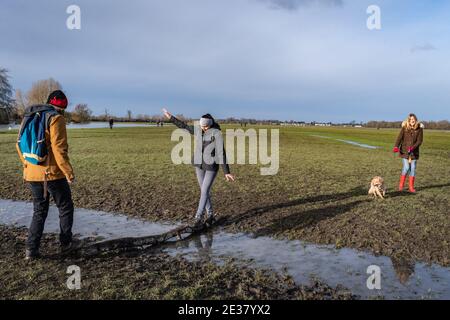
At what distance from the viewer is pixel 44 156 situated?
6129mm

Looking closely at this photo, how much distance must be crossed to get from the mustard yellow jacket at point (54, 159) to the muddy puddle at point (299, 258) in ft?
7.73

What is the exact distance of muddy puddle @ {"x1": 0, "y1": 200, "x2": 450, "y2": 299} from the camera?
5.78 metres

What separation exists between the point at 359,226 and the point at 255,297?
4.47 metres

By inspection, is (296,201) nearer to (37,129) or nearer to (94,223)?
(94,223)

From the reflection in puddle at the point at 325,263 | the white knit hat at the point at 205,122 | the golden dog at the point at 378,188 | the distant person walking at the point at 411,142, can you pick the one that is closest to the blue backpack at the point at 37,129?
the reflection in puddle at the point at 325,263

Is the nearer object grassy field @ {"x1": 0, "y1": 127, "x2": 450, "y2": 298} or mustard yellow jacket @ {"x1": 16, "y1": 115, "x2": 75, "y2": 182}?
mustard yellow jacket @ {"x1": 16, "y1": 115, "x2": 75, "y2": 182}

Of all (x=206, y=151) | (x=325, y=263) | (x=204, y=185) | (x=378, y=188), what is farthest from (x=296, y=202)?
(x=325, y=263)

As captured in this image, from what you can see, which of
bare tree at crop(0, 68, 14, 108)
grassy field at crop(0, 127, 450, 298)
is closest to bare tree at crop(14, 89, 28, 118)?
bare tree at crop(0, 68, 14, 108)

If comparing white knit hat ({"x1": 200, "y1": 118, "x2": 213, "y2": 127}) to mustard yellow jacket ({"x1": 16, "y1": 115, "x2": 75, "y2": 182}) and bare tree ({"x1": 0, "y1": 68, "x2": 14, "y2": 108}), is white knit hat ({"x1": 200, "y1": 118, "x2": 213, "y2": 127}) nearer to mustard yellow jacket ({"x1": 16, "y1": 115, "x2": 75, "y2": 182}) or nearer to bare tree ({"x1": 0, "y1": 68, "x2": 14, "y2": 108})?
mustard yellow jacket ({"x1": 16, "y1": 115, "x2": 75, "y2": 182})

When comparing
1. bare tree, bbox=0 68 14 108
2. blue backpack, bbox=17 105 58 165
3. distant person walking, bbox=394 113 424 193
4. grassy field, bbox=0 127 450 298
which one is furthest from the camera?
bare tree, bbox=0 68 14 108

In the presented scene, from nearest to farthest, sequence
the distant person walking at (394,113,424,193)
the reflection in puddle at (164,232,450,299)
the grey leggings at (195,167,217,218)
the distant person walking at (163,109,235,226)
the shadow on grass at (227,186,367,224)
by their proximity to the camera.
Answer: the reflection in puddle at (164,232,450,299), the distant person walking at (163,109,235,226), the grey leggings at (195,167,217,218), the shadow on grass at (227,186,367,224), the distant person walking at (394,113,424,193)

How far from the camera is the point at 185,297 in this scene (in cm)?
509

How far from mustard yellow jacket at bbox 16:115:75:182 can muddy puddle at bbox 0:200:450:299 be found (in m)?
2.35

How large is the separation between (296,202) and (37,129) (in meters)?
7.44
